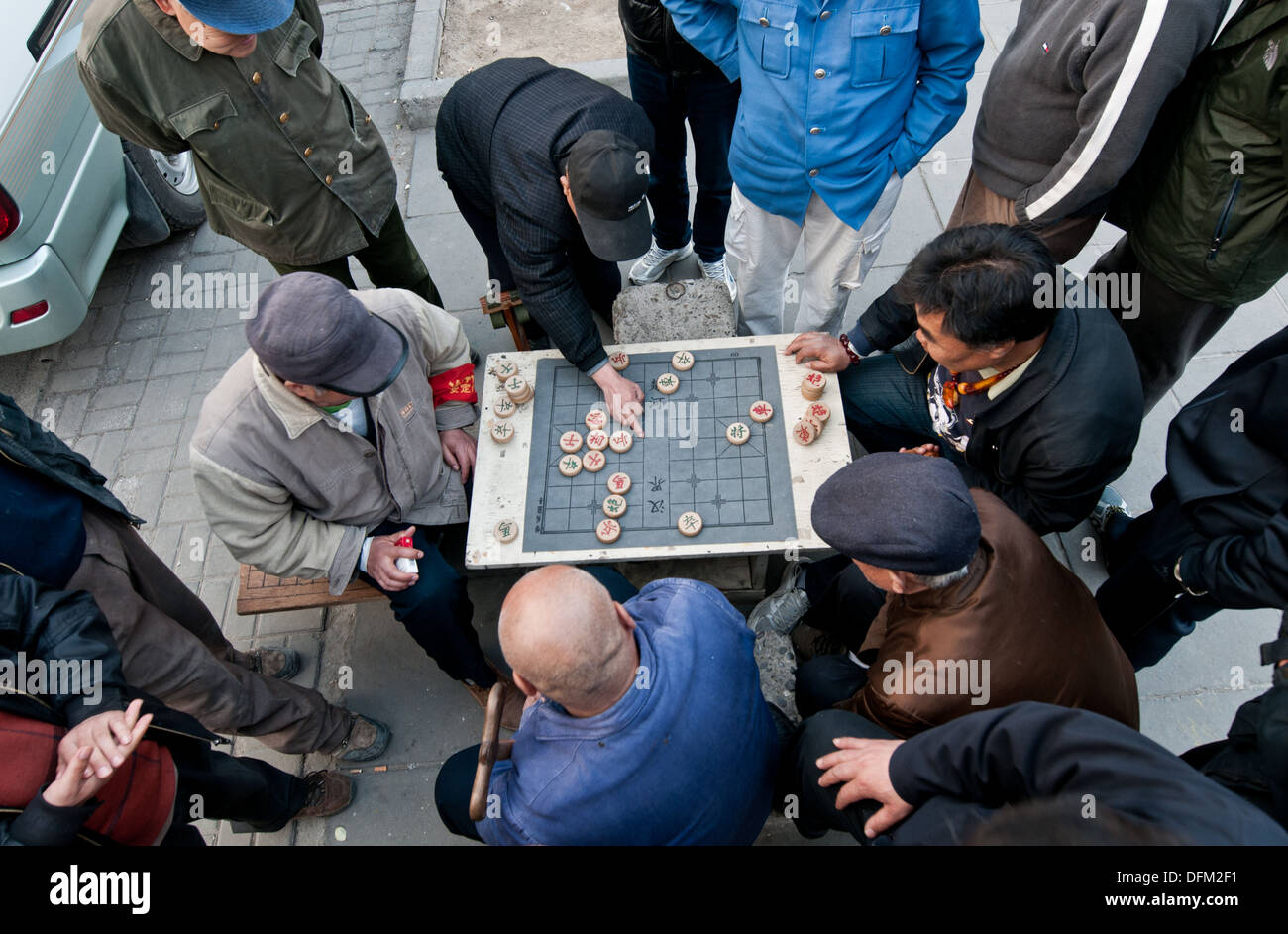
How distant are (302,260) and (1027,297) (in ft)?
10.3

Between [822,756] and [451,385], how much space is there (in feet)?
6.90

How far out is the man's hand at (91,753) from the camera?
6.57ft

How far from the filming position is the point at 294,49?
3268 millimetres

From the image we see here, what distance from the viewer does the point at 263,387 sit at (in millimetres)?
2633

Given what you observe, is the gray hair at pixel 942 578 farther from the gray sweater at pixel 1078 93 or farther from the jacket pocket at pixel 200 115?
the jacket pocket at pixel 200 115

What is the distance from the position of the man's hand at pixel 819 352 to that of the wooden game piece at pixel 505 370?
119 centimetres

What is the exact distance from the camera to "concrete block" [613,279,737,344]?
370 cm

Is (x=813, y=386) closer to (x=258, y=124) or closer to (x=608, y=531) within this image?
(x=608, y=531)

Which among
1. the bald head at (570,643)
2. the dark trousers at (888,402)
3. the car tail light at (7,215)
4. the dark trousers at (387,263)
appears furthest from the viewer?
the dark trousers at (387,263)

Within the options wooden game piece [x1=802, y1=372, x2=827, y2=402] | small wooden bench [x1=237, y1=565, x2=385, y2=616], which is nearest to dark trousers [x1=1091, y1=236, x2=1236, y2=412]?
wooden game piece [x1=802, y1=372, x2=827, y2=402]

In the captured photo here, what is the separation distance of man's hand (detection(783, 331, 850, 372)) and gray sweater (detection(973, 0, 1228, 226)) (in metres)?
0.95

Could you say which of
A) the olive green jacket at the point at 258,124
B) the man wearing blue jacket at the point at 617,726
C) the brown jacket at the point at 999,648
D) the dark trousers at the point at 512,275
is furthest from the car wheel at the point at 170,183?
the brown jacket at the point at 999,648

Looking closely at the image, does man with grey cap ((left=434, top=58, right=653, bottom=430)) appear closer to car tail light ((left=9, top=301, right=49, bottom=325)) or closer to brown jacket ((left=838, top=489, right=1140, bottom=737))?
brown jacket ((left=838, top=489, right=1140, bottom=737))
